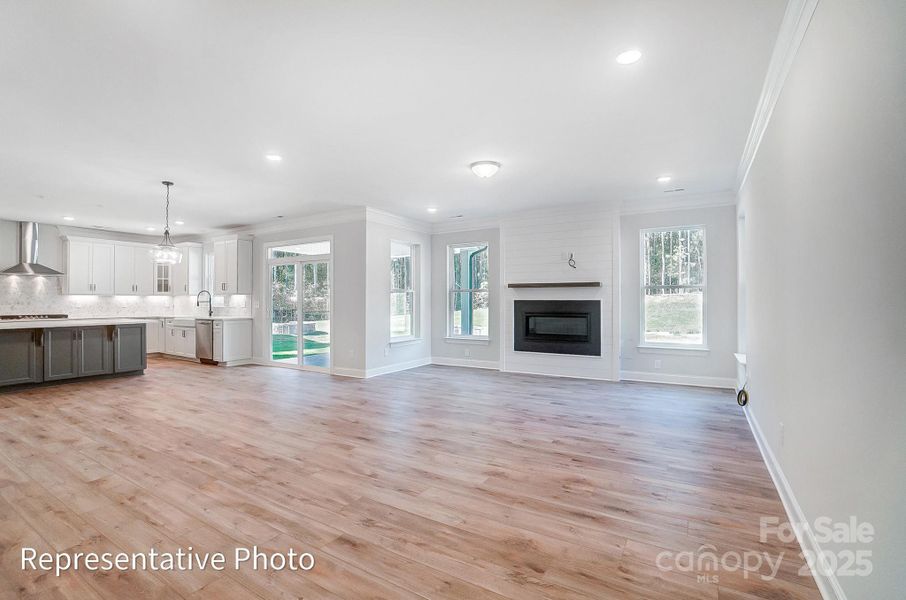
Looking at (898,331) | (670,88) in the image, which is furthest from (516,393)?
(898,331)

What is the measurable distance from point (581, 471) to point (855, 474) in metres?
1.74

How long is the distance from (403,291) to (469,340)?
1503 mm

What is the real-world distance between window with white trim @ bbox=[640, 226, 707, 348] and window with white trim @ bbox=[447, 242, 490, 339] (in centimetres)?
265

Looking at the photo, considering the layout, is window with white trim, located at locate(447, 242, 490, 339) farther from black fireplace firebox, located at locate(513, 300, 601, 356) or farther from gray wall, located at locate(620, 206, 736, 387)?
gray wall, located at locate(620, 206, 736, 387)

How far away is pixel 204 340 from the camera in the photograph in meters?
8.27

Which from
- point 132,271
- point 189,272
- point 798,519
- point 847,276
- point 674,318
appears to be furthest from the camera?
point 189,272

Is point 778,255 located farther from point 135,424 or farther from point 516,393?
point 135,424

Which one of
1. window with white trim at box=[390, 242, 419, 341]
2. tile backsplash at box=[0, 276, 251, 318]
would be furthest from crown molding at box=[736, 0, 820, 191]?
tile backsplash at box=[0, 276, 251, 318]

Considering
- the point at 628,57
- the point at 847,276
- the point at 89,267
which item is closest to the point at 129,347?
the point at 89,267

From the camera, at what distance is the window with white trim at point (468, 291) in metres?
7.88

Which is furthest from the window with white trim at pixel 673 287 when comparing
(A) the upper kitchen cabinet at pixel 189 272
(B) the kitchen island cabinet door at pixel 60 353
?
(A) the upper kitchen cabinet at pixel 189 272

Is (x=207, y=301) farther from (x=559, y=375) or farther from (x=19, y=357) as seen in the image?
(x=559, y=375)

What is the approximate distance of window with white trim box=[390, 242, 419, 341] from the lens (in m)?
7.66

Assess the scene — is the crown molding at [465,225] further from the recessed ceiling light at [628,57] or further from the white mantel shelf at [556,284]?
the recessed ceiling light at [628,57]
